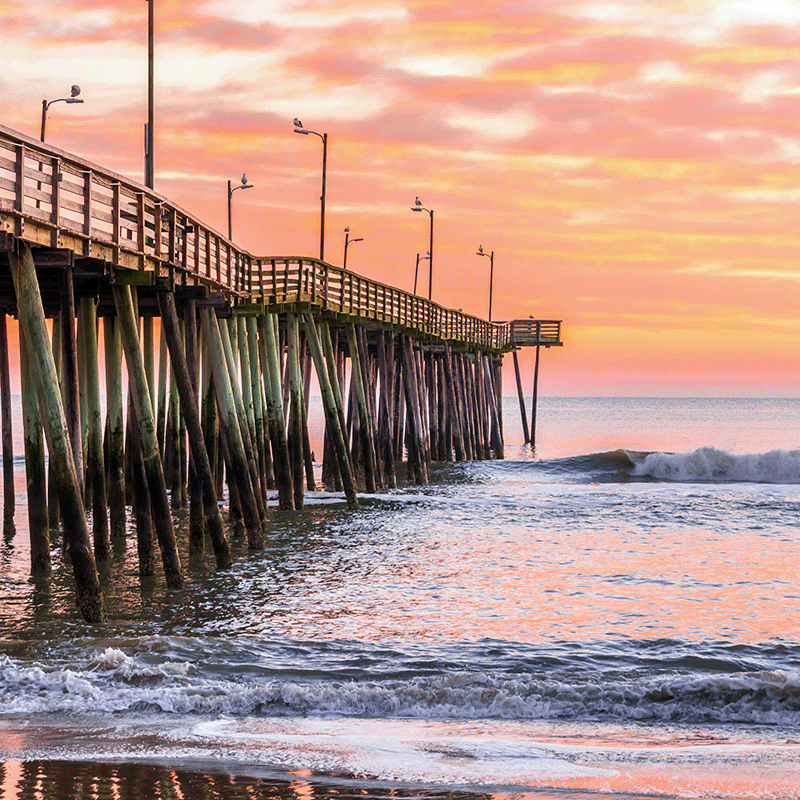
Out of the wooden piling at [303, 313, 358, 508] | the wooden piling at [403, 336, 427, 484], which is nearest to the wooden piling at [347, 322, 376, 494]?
the wooden piling at [303, 313, 358, 508]

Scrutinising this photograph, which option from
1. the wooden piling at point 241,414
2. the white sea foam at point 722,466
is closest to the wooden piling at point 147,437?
the wooden piling at point 241,414

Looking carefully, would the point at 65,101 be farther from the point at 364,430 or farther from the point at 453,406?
the point at 453,406

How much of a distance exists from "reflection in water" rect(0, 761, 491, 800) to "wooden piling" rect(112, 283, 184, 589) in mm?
5786

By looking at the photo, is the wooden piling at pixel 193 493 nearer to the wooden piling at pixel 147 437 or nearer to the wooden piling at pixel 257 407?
the wooden piling at pixel 147 437

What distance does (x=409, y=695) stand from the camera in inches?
346

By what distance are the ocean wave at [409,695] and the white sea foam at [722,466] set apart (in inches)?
1243

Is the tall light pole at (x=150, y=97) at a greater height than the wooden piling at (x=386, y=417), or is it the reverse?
the tall light pole at (x=150, y=97)

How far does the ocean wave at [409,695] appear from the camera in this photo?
8.45 m

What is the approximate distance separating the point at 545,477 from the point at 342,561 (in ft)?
77.3

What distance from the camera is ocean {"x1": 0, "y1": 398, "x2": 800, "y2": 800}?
21.7ft

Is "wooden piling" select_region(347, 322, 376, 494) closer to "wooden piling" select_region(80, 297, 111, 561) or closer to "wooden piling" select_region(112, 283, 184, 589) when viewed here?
"wooden piling" select_region(80, 297, 111, 561)

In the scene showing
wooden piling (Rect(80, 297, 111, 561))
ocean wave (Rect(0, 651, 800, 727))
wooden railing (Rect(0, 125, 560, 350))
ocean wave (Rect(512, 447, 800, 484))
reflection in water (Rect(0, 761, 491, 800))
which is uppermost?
wooden railing (Rect(0, 125, 560, 350))

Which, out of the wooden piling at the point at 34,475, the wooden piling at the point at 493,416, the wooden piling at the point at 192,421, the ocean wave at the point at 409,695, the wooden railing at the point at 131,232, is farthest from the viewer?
the wooden piling at the point at 493,416

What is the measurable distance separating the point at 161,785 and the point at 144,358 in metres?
13.4
